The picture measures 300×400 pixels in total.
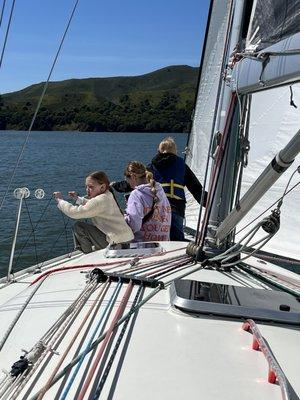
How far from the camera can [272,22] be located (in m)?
3.21

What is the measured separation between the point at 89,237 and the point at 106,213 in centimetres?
49

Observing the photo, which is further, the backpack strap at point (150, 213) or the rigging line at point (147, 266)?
the backpack strap at point (150, 213)

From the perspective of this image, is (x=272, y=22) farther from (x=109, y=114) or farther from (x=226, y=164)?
(x=109, y=114)

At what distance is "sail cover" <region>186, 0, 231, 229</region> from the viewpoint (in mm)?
7348

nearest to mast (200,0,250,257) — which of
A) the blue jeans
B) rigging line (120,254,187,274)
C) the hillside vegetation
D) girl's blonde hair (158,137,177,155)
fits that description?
rigging line (120,254,187,274)

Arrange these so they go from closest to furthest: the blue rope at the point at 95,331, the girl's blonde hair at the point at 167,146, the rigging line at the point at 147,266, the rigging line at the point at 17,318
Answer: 1. the blue rope at the point at 95,331
2. the rigging line at the point at 17,318
3. the rigging line at the point at 147,266
4. the girl's blonde hair at the point at 167,146

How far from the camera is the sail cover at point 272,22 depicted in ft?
9.60

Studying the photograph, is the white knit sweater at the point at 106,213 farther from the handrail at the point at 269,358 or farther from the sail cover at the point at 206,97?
the handrail at the point at 269,358

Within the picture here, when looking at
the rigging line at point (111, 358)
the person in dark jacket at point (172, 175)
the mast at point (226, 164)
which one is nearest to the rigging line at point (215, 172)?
the mast at point (226, 164)

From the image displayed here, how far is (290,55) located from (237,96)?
1.11 m

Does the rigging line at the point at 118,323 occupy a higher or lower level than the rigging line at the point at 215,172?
lower

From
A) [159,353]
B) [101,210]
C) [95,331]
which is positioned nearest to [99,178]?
[101,210]

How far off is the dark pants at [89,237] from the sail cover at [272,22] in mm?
2733

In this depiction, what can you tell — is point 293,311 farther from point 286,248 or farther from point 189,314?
point 286,248
